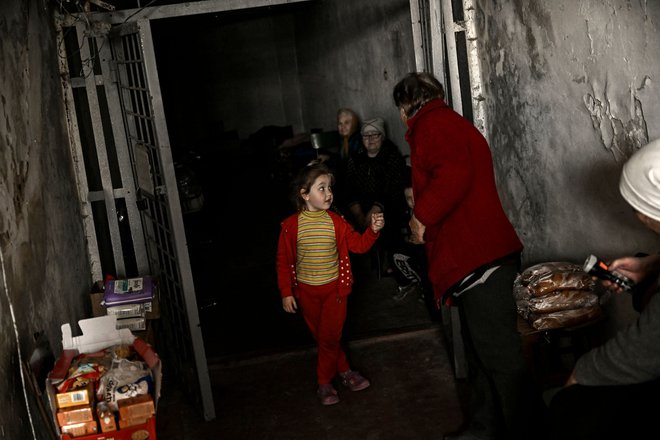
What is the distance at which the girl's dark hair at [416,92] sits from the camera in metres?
3.34

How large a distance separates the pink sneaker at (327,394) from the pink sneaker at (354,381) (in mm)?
132

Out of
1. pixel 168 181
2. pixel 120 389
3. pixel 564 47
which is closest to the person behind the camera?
pixel 120 389

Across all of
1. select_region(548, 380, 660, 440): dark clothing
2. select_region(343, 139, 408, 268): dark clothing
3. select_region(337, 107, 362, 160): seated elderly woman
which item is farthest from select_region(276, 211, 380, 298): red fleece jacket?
select_region(337, 107, 362, 160): seated elderly woman

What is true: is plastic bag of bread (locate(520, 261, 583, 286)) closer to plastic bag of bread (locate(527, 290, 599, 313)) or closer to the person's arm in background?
plastic bag of bread (locate(527, 290, 599, 313))

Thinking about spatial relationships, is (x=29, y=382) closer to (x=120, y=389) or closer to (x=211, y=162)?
(x=120, y=389)

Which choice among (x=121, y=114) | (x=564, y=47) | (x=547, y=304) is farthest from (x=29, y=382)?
(x=564, y=47)

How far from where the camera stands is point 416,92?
3.34m

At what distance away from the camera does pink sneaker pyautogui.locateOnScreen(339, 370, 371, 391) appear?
4.43m

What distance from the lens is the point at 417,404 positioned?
420 cm

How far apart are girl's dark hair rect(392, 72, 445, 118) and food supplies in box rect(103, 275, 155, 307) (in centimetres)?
181

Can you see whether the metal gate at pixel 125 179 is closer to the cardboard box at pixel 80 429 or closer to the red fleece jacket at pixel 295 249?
the red fleece jacket at pixel 295 249

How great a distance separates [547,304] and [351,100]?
5.27m

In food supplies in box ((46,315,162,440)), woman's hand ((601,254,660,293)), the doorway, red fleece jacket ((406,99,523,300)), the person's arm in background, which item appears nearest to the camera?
the person's arm in background

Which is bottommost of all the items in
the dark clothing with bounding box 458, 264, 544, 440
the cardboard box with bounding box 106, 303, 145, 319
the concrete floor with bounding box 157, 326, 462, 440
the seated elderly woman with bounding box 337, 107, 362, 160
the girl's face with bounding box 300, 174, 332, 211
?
the concrete floor with bounding box 157, 326, 462, 440
